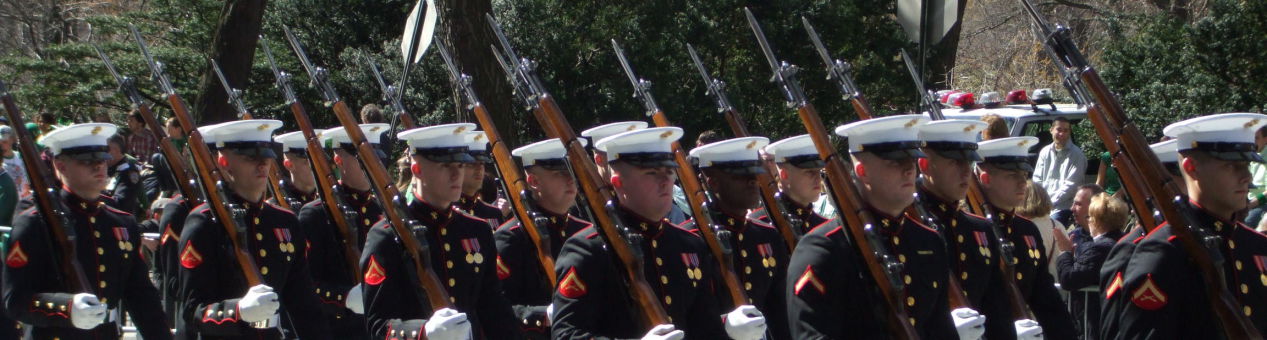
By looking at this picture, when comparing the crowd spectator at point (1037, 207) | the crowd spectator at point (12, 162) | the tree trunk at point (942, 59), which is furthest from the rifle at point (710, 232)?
the tree trunk at point (942, 59)

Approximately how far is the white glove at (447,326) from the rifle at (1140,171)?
231 cm

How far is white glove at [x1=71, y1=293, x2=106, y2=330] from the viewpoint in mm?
5324

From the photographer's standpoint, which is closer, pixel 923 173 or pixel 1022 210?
pixel 923 173

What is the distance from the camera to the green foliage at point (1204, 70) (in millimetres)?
12711

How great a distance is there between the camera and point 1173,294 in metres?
4.18

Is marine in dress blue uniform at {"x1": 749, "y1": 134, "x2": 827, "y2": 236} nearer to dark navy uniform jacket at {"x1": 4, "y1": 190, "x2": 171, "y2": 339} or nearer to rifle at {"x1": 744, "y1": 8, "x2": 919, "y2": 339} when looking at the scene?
rifle at {"x1": 744, "y1": 8, "x2": 919, "y2": 339}

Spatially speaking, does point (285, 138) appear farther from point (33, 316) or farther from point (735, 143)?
point (735, 143)

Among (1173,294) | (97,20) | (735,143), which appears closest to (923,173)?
(735,143)

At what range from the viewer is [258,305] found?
5.21 m

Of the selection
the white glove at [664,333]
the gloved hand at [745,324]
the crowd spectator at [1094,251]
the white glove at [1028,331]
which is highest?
the white glove at [664,333]

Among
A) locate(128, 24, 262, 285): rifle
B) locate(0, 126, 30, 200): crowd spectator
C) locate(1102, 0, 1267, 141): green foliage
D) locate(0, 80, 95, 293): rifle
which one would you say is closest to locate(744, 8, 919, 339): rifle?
locate(128, 24, 262, 285): rifle

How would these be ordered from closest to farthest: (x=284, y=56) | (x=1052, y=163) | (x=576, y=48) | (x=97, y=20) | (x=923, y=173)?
(x=923, y=173)
(x=1052, y=163)
(x=576, y=48)
(x=284, y=56)
(x=97, y=20)

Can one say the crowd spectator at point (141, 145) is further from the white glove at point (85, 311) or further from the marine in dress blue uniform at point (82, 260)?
the white glove at point (85, 311)

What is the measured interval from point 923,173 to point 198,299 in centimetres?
291
